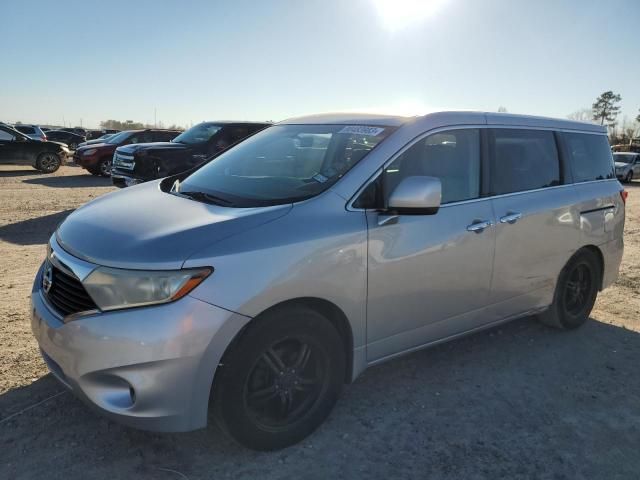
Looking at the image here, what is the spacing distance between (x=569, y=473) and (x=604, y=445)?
1.45 feet

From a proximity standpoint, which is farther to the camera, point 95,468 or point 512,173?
point 512,173

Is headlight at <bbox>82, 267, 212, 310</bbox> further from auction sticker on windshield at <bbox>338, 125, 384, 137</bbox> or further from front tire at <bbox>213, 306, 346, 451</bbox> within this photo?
auction sticker on windshield at <bbox>338, 125, 384, 137</bbox>

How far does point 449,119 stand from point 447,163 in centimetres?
30

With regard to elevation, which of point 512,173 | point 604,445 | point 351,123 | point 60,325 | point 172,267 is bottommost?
point 604,445

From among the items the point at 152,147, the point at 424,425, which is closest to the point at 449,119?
the point at 424,425

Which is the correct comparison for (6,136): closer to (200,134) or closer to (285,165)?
(200,134)

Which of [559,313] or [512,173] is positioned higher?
[512,173]

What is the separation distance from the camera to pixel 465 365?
13.5 ft

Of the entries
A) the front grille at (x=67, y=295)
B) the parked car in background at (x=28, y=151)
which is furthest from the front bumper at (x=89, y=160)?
the front grille at (x=67, y=295)

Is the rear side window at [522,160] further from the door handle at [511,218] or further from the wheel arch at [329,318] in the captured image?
the wheel arch at [329,318]

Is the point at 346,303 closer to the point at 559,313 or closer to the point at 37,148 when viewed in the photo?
the point at 559,313

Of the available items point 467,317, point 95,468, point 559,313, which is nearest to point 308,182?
point 467,317

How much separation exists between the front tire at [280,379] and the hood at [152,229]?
0.49 metres

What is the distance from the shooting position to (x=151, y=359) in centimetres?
240
